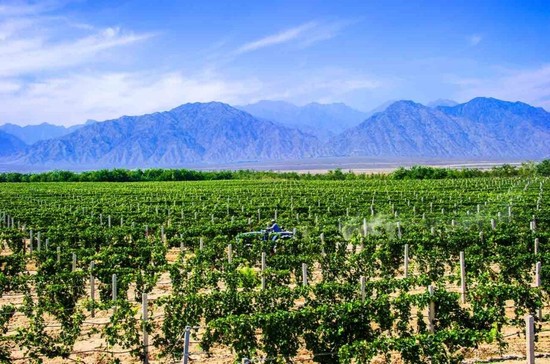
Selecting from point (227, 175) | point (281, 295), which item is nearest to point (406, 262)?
point (281, 295)

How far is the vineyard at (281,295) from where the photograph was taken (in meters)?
10.6

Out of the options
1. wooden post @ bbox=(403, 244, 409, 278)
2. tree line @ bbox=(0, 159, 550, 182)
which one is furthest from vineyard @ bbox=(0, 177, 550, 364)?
tree line @ bbox=(0, 159, 550, 182)

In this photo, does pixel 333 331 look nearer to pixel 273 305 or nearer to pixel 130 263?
pixel 273 305

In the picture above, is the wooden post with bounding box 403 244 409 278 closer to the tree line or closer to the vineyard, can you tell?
the vineyard

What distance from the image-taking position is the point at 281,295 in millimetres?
12125

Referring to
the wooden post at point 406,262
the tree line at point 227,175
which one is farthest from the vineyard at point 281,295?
the tree line at point 227,175

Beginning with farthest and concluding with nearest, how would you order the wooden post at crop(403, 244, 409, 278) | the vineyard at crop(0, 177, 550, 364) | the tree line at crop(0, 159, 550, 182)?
the tree line at crop(0, 159, 550, 182) < the wooden post at crop(403, 244, 409, 278) < the vineyard at crop(0, 177, 550, 364)

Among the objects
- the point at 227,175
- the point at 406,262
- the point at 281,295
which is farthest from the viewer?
the point at 227,175

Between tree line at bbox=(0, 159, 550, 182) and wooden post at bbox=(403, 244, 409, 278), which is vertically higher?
tree line at bbox=(0, 159, 550, 182)

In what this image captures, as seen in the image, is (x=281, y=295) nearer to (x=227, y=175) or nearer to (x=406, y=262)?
(x=406, y=262)

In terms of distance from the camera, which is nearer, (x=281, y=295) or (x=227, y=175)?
(x=281, y=295)

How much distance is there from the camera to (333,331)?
1056cm

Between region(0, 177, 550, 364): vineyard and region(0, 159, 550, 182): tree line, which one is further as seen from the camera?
region(0, 159, 550, 182): tree line

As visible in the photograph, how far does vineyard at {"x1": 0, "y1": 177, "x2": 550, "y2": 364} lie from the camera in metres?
10.6
